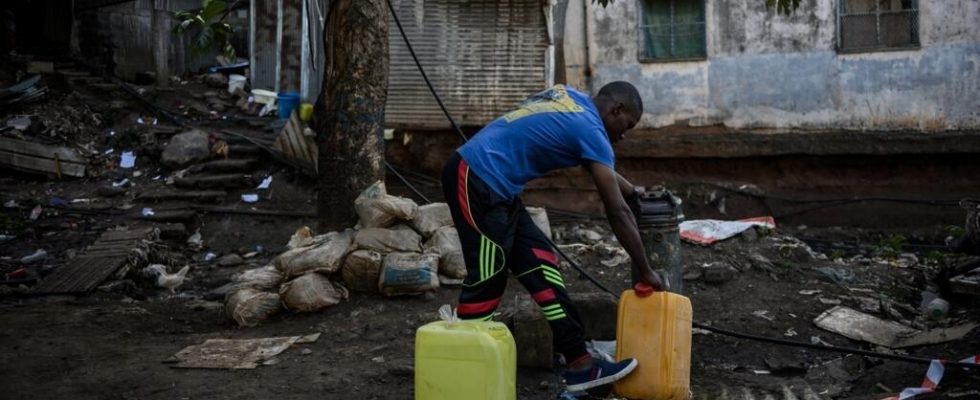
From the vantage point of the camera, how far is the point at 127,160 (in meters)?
12.0

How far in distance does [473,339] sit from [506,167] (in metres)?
0.78

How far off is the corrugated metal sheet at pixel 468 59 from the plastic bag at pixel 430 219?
4.61 meters

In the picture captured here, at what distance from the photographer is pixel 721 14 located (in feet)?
35.0

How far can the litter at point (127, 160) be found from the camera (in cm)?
1191

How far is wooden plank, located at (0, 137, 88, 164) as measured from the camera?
446 inches

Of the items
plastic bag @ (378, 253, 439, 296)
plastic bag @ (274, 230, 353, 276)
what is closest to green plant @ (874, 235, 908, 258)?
plastic bag @ (378, 253, 439, 296)

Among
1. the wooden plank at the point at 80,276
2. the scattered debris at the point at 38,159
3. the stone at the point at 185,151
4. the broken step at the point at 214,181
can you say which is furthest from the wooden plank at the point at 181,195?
the wooden plank at the point at 80,276

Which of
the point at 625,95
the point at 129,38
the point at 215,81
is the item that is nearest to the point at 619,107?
the point at 625,95

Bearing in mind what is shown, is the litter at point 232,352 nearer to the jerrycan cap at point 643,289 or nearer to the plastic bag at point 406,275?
the plastic bag at point 406,275

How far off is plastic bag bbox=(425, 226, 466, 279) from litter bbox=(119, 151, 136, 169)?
7.38 meters

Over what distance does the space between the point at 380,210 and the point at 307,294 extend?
0.79 m

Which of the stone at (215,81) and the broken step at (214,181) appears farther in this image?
the stone at (215,81)

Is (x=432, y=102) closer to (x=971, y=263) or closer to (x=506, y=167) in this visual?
→ (x=971, y=263)

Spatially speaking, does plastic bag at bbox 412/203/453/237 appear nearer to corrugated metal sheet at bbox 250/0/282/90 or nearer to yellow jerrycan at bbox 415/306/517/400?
yellow jerrycan at bbox 415/306/517/400
